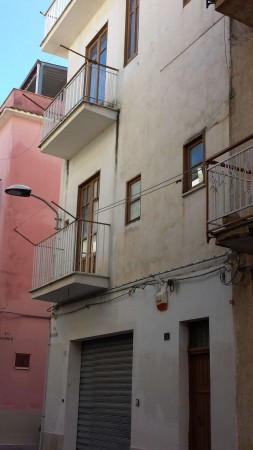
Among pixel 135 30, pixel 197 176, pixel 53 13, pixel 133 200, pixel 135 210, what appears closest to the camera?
pixel 197 176

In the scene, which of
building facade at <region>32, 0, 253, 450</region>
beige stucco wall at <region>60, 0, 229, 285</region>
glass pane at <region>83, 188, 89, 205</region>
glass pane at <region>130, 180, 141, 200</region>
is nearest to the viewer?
building facade at <region>32, 0, 253, 450</region>

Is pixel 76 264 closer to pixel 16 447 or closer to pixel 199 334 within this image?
pixel 199 334

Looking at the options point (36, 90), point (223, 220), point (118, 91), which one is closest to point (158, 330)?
point (223, 220)

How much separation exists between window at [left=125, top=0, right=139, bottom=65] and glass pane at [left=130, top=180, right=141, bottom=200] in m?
3.14

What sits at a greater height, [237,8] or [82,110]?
[82,110]

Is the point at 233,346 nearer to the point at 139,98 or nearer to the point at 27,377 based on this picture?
the point at 139,98

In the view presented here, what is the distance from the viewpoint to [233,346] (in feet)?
29.2

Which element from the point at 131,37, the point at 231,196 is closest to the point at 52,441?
the point at 231,196

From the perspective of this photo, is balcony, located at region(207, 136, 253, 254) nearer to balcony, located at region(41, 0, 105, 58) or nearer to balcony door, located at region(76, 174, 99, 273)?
balcony door, located at region(76, 174, 99, 273)

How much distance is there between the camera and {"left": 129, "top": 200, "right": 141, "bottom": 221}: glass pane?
41.3 ft

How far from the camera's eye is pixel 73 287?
1329 centimetres

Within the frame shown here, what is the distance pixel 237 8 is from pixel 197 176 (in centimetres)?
286

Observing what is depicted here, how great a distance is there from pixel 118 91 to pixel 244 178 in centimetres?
613

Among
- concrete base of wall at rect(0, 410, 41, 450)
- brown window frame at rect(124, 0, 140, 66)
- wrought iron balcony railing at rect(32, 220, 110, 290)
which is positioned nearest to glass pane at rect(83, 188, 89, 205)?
wrought iron balcony railing at rect(32, 220, 110, 290)
